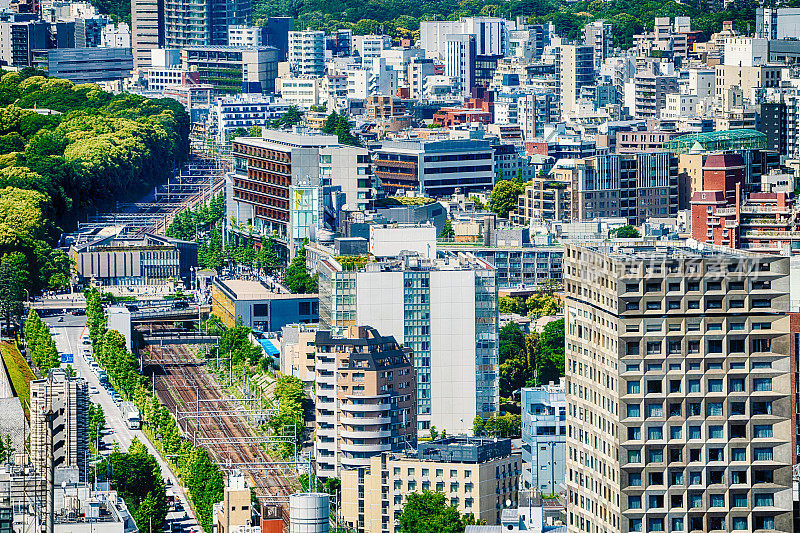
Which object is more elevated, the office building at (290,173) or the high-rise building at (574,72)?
the high-rise building at (574,72)

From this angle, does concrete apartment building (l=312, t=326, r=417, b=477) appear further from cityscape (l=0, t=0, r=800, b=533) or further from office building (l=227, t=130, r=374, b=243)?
office building (l=227, t=130, r=374, b=243)

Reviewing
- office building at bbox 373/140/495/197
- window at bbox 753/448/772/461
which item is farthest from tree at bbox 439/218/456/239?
window at bbox 753/448/772/461

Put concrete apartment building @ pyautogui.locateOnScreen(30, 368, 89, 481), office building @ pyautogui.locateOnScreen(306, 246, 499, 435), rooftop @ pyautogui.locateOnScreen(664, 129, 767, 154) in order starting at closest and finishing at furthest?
1. concrete apartment building @ pyautogui.locateOnScreen(30, 368, 89, 481)
2. office building @ pyautogui.locateOnScreen(306, 246, 499, 435)
3. rooftop @ pyautogui.locateOnScreen(664, 129, 767, 154)

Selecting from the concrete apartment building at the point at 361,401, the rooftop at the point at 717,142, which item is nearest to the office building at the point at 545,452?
the concrete apartment building at the point at 361,401

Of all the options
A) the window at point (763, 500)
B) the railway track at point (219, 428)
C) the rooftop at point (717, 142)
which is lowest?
the railway track at point (219, 428)

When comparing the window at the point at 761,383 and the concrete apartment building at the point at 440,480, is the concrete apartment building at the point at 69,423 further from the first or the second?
the window at the point at 761,383

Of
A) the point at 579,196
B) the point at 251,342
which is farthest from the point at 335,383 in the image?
the point at 579,196

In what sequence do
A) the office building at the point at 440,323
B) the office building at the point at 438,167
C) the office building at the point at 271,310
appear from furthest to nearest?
1. the office building at the point at 438,167
2. the office building at the point at 271,310
3. the office building at the point at 440,323

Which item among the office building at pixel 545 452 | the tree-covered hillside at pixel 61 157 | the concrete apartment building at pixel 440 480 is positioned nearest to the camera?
the concrete apartment building at pixel 440 480
